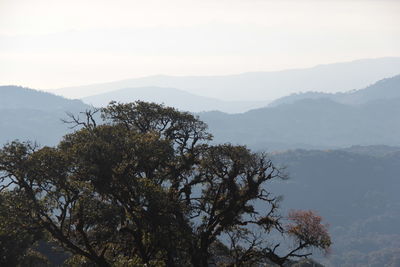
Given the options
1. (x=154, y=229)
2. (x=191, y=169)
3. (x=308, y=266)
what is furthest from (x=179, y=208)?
(x=308, y=266)

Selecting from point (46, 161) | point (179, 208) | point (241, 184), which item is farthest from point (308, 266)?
point (46, 161)

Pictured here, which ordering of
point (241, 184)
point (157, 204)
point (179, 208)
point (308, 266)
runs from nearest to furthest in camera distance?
1. point (157, 204)
2. point (179, 208)
3. point (241, 184)
4. point (308, 266)

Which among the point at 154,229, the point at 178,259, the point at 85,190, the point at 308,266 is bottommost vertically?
→ the point at 308,266

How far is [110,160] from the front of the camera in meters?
27.4

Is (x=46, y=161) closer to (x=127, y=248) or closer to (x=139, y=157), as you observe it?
(x=139, y=157)

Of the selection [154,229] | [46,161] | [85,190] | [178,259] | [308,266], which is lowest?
[308,266]

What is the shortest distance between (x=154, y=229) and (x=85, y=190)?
4.36 m

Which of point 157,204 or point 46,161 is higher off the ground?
point 46,161

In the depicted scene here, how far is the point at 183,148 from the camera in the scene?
36.6 meters

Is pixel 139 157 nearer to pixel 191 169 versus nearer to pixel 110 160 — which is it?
pixel 110 160

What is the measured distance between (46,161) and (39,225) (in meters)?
3.73

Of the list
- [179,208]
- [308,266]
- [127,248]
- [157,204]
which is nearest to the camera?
[157,204]

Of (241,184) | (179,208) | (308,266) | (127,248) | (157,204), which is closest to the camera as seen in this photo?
(157,204)

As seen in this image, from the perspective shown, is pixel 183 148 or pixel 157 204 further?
pixel 183 148
